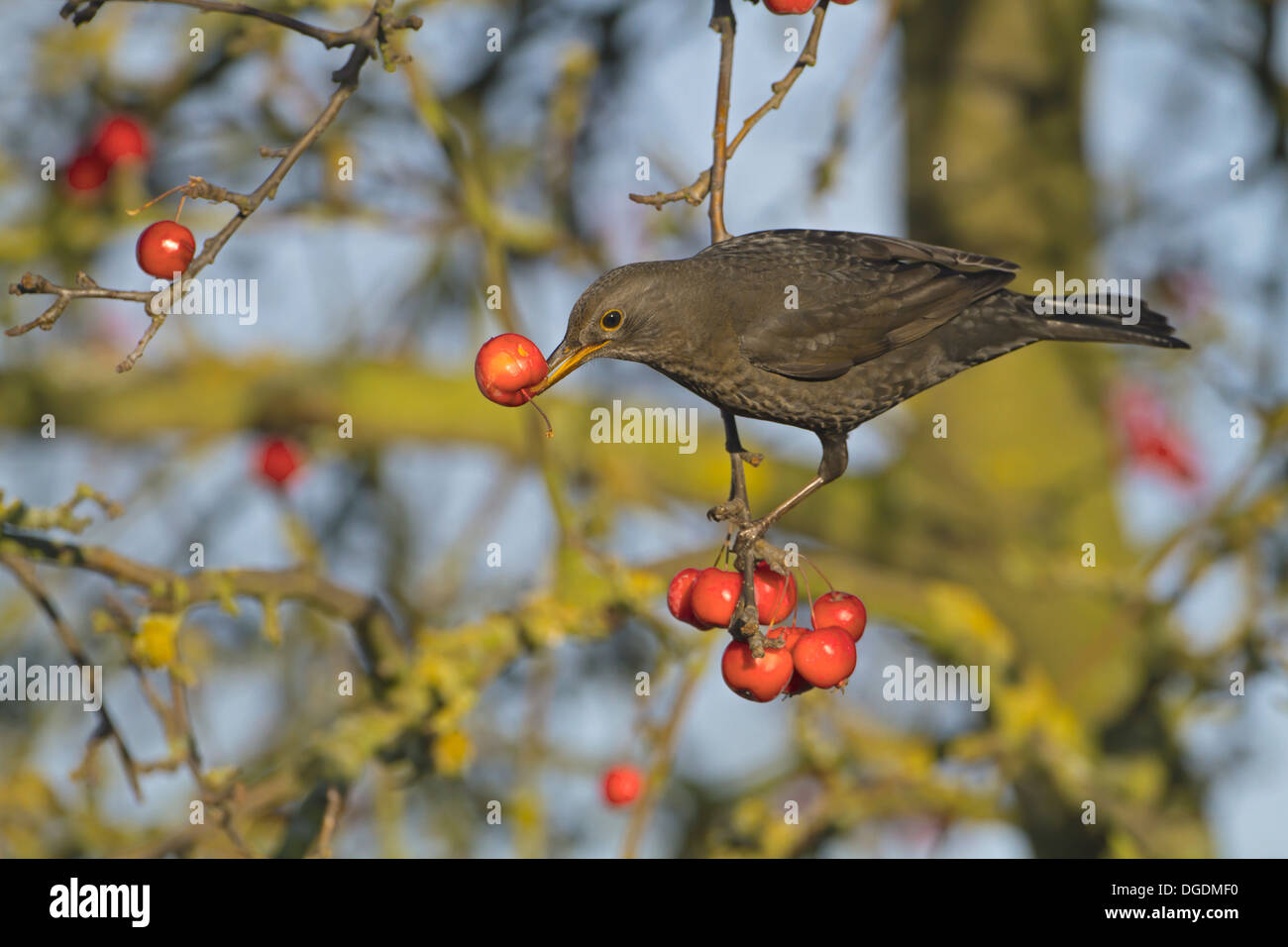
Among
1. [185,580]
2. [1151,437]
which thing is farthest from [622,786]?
[1151,437]

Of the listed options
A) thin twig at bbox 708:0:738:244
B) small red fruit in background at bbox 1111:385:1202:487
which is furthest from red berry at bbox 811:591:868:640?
small red fruit in background at bbox 1111:385:1202:487

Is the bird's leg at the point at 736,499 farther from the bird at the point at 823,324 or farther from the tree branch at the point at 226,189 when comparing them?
the tree branch at the point at 226,189

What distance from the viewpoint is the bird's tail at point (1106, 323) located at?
97.9 inches

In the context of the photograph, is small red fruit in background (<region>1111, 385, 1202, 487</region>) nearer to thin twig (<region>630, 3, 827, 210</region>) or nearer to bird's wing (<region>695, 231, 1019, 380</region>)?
bird's wing (<region>695, 231, 1019, 380</region>)

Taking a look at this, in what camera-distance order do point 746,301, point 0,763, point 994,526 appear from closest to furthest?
point 746,301
point 0,763
point 994,526

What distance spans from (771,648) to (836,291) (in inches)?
32.0

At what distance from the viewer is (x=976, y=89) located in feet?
19.4

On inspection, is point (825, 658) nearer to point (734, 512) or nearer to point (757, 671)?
point (757, 671)

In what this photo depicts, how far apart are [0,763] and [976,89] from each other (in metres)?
5.19

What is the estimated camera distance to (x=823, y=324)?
8.09 feet

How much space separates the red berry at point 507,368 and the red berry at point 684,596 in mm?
457

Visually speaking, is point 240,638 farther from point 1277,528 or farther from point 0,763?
point 1277,528

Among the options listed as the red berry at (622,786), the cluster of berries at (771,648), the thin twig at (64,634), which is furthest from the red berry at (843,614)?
the red berry at (622,786)
